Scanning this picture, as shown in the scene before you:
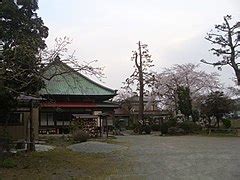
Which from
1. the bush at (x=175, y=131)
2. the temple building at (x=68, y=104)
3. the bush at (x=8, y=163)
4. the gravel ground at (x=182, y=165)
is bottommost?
the gravel ground at (x=182, y=165)

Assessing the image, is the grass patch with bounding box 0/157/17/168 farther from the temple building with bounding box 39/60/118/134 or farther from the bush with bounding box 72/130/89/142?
the temple building with bounding box 39/60/118/134

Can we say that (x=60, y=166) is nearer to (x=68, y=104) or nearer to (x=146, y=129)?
(x=68, y=104)

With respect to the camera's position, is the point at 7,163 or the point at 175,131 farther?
the point at 175,131

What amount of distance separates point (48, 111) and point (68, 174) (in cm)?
2420

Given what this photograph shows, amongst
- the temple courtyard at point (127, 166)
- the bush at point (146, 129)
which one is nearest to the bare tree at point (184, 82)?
the bush at point (146, 129)

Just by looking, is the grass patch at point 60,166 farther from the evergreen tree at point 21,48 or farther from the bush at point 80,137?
the bush at point 80,137

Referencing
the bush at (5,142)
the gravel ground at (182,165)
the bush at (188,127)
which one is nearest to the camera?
the gravel ground at (182,165)

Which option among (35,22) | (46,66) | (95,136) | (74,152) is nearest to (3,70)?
(46,66)

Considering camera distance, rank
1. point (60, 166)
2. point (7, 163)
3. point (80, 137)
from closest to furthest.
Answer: point (7, 163) → point (60, 166) → point (80, 137)

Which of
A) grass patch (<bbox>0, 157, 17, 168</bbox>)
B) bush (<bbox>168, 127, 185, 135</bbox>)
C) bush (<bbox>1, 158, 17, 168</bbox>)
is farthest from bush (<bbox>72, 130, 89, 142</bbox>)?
bush (<bbox>168, 127, 185, 135</bbox>)

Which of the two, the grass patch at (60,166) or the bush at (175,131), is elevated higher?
the bush at (175,131)

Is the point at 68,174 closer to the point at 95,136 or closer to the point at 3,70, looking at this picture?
the point at 3,70

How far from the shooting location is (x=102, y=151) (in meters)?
18.0

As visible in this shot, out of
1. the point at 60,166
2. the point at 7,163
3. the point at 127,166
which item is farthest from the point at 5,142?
the point at 127,166
